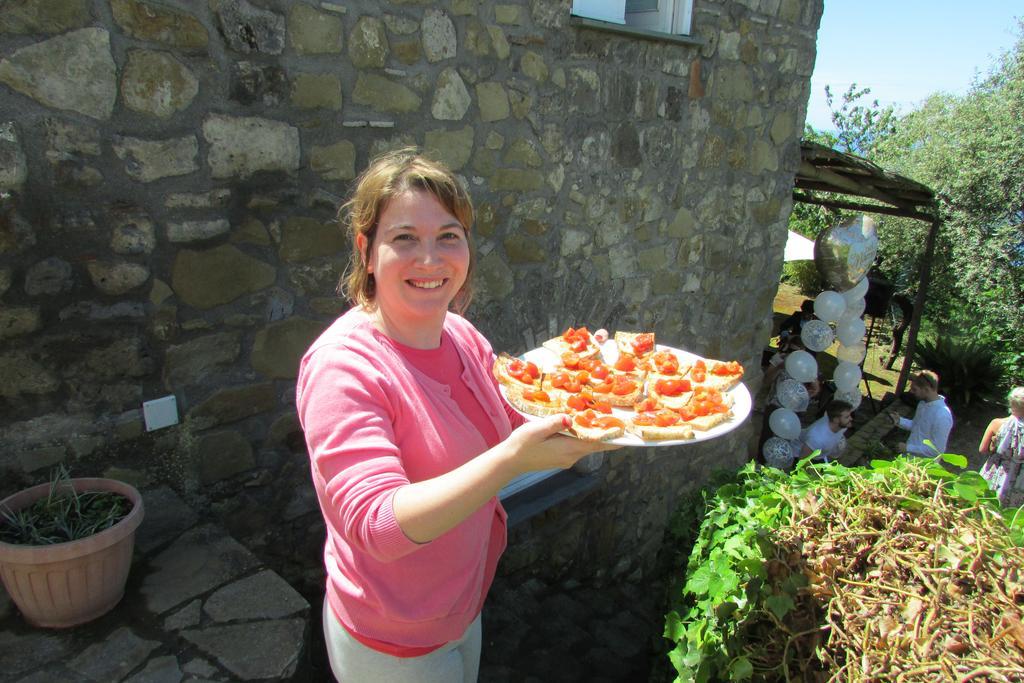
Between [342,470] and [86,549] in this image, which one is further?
[86,549]

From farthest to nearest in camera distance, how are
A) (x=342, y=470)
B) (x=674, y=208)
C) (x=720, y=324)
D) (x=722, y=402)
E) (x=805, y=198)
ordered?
(x=805, y=198) → (x=720, y=324) → (x=674, y=208) → (x=722, y=402) → (x=342, y=470)

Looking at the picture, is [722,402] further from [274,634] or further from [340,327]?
[274,634]

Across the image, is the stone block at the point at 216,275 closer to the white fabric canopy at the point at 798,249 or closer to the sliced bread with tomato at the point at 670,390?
the sliced bread with tomato at the point at 670,390

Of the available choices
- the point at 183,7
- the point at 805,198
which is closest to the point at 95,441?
the point at 183,7

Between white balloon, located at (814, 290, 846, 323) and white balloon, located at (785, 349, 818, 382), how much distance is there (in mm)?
464

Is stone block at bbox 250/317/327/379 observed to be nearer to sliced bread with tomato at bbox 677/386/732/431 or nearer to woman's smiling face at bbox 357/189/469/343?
woman's smiling face at bbox 357/189/469/343

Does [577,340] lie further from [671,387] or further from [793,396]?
[793,396]

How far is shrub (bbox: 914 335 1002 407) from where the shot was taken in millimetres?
9141

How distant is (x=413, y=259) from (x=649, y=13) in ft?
9.25

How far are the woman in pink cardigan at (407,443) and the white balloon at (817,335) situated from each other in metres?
5.41

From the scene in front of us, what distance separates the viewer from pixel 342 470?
1.15 m

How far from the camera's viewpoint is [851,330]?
251 inches

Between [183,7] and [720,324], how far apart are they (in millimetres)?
3452

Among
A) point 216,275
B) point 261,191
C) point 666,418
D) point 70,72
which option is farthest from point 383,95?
point 666,418
